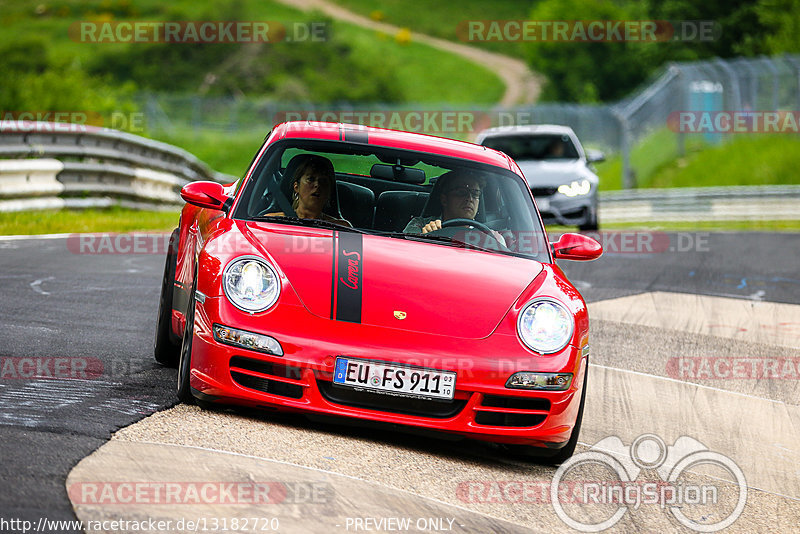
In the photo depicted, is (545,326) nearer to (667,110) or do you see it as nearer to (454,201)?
(454,201)

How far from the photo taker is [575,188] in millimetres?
15875

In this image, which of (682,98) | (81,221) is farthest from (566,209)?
(682,98)

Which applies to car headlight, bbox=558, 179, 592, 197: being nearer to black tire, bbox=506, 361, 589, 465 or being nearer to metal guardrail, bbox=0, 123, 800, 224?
metal guardrail, bbox=0, 123, 800, 224

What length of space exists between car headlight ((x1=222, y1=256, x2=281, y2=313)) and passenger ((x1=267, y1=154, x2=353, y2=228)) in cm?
83

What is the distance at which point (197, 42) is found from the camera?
8900 cm

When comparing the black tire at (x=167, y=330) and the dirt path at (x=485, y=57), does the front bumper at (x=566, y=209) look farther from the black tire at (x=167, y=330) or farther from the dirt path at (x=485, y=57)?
the dirt path at (x=485, y=57)

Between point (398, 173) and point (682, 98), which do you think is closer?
point (398, 173)

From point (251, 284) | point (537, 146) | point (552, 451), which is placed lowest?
point (552, 451)

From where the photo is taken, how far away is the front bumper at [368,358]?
4.86 m

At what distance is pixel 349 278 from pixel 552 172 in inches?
442

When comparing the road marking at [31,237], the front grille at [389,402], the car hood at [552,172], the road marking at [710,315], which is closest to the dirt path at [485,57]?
the car hood at [552,172]

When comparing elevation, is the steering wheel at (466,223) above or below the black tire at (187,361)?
above

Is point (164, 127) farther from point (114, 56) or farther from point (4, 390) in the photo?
point (114, 56)

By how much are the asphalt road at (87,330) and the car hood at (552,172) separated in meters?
1.51
